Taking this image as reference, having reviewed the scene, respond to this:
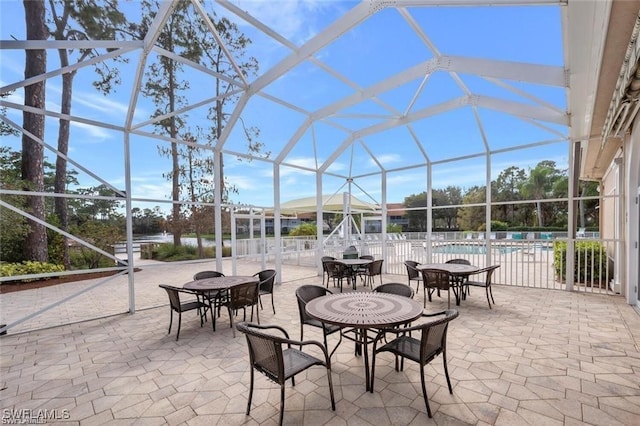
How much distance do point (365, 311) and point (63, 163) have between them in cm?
1168

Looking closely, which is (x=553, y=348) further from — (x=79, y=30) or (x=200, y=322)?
(x=79, y=30)

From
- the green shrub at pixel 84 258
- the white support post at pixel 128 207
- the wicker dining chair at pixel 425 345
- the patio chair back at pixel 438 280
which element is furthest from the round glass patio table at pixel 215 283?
the green shrub at pixel 84 258

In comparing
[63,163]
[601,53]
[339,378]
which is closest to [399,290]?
[339,378]

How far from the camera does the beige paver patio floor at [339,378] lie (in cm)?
237

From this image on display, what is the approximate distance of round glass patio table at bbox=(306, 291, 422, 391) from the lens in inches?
103

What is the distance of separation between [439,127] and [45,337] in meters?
10.4

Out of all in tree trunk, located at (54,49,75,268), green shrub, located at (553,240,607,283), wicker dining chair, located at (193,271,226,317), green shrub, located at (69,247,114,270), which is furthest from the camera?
green shrub, located at (69,247,114,270)

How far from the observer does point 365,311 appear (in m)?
2.92

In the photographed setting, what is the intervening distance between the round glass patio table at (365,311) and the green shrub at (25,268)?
30.9 feet

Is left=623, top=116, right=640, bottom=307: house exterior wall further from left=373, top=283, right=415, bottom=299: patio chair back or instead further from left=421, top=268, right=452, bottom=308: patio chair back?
left=373, top=283, right=415, bottom=299: patio chair back

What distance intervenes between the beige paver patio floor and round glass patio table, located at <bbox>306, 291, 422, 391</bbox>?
54cm

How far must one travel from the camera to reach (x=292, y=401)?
8.40 feet

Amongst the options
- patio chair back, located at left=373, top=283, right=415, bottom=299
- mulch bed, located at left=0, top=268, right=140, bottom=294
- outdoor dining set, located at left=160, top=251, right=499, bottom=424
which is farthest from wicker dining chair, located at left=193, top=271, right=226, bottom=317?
mulch bed, located at left=0, top=268, right=140, bottom=294

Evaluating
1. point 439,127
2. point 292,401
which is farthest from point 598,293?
point 292,401
